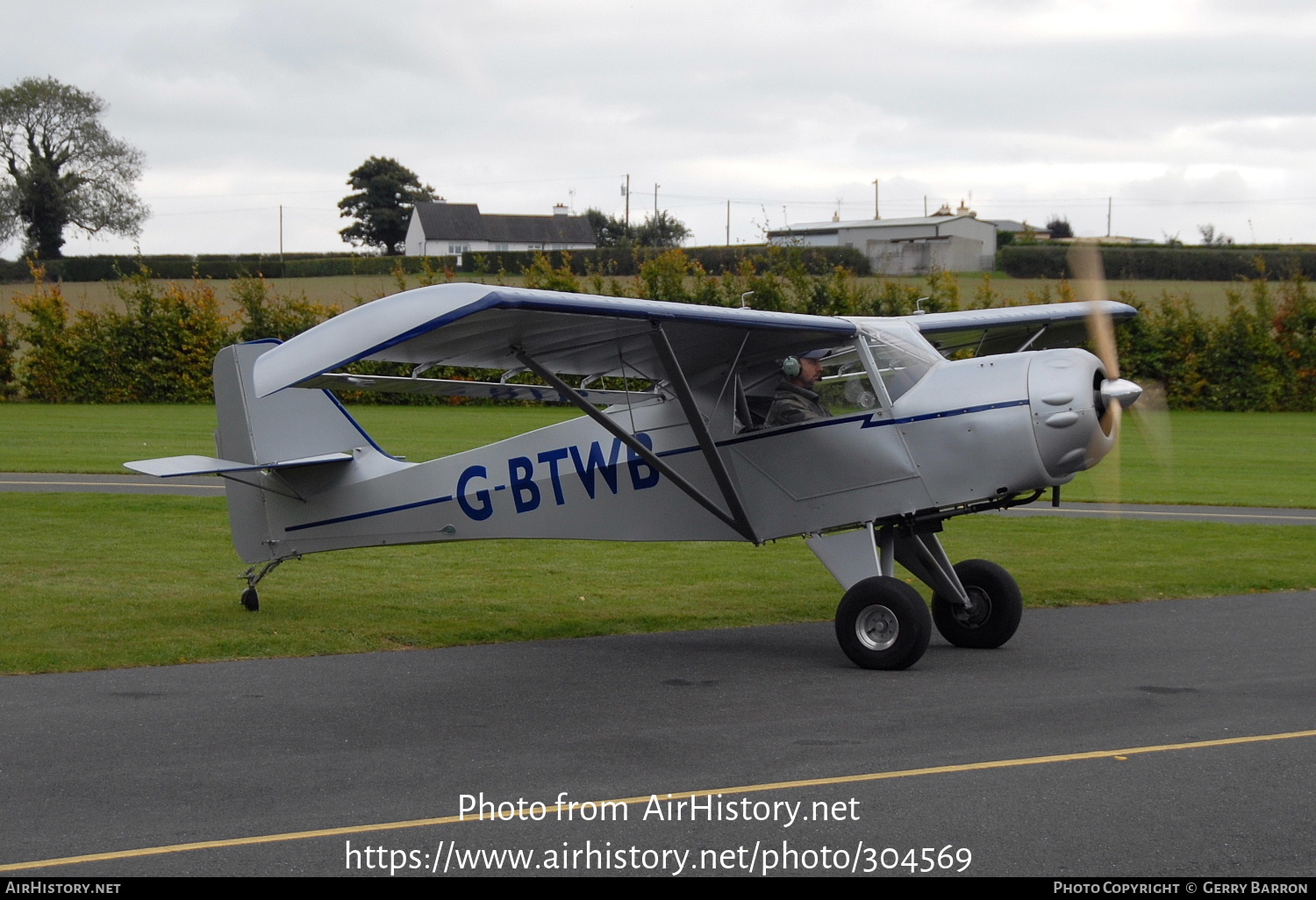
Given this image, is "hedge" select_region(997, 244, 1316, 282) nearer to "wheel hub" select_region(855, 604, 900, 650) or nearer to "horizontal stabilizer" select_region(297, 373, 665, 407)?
"horizontal stabilizer" select_region(297, 373, 665, 407)

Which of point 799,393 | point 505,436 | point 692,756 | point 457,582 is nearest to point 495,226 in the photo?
point 505,436

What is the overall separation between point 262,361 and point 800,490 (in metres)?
4.08

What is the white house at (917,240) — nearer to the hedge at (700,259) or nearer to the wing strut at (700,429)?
the hedge at (700,259)

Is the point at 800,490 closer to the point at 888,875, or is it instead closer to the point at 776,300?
the point at 888,875

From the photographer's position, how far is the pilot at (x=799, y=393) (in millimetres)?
9234

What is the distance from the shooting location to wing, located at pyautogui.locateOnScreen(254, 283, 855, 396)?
21.6 ft

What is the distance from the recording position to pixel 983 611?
31.8ft

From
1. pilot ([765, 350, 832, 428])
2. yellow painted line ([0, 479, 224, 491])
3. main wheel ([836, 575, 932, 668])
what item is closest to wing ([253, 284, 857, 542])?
pilot ([765, 350, 832, 428])

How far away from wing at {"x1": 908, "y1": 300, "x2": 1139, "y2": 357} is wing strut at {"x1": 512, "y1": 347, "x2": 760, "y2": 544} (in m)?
2.49

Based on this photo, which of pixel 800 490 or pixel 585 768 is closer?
pixel 585 768

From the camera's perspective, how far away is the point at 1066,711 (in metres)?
7.62

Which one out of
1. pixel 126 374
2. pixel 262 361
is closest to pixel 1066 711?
pixel 262 361

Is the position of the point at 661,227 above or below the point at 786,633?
above

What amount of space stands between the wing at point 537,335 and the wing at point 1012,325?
2.13m
